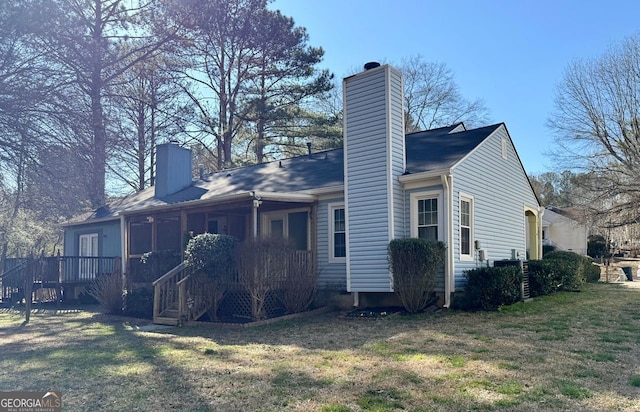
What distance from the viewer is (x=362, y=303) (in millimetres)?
10875

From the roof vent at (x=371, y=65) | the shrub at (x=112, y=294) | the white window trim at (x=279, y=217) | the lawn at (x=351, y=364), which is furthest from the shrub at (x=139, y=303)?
the roof vent at (x=371, y=65)

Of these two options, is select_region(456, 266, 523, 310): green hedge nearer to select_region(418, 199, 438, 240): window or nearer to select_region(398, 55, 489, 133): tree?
select_region(418, 199, 438, 240): window

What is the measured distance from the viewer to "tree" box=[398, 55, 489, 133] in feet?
106

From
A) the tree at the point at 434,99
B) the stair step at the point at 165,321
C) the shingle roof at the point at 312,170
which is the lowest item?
the stair step at the point at 165,321

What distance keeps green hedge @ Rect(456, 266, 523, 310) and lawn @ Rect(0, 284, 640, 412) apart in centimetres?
36

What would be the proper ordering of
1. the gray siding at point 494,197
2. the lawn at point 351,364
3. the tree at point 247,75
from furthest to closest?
the tree at point 247,75 → the gray siding at point 494,197 → the lawn at point 351,364

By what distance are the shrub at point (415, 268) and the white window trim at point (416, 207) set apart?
543 millimetres

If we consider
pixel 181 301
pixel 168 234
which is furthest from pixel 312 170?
pixel 181 301

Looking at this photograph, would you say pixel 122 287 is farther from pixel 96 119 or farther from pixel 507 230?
pixel 507 230

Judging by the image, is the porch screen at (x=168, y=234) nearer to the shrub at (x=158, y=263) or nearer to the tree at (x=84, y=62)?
the tree at (x=84, y=62)

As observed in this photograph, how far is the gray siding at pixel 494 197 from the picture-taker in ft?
35.1

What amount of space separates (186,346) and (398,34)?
12778mm

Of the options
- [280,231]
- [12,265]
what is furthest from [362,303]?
[12,265]

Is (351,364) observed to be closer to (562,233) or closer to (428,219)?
(428,219)
